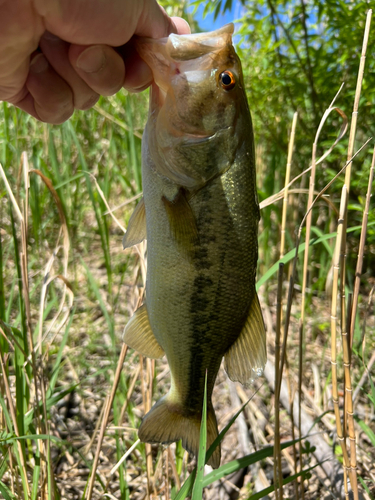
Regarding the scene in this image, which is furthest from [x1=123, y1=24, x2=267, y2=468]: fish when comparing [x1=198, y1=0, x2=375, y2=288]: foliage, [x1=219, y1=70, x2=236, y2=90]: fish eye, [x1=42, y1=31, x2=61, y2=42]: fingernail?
[x1=198, y1=0, x2=375, y2=288]: foliage

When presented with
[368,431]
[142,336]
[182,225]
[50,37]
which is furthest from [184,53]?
[368,431]

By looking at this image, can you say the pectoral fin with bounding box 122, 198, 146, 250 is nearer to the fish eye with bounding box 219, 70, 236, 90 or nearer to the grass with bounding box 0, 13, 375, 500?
the grass with bounding box 0, 13, 375, 500

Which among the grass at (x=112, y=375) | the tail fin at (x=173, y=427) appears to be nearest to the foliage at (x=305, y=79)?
the grass at (x=112, y=375)

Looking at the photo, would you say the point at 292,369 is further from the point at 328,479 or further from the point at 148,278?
the point at 148,278

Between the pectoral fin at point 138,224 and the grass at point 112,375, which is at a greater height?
the pectoral fin at point 138,224

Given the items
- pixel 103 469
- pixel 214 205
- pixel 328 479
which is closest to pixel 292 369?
pixel 328 479

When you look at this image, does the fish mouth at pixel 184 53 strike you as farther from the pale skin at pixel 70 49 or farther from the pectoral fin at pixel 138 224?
the pectoral fin at pixel 138 224
